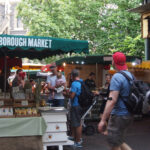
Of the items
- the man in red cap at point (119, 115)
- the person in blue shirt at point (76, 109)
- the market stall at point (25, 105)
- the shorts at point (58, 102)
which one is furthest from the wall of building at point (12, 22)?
the man in red cap at point (119, 115)

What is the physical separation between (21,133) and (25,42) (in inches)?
70.4

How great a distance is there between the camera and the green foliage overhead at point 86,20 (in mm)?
24984

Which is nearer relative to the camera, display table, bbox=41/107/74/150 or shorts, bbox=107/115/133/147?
shorts, bbox=107/115/133/147

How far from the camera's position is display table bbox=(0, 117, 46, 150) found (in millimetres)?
7094

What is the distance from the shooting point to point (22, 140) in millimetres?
7168

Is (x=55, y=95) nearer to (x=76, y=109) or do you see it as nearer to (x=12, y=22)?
(x=76, y=109)

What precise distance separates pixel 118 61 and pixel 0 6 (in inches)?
2443

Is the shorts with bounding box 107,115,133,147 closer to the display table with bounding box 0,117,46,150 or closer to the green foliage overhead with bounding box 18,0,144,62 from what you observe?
the display table with bounding box 0,117,46,150

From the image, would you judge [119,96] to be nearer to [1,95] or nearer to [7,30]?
[1,95]

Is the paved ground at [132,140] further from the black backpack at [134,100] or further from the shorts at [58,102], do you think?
the black backpack at [134,100]

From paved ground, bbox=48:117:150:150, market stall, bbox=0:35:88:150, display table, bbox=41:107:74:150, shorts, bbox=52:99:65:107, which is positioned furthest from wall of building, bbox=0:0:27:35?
display table, bbox=41:107:74:150

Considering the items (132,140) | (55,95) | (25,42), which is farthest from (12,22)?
(25,42)

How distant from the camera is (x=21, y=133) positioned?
→ 7.16 m

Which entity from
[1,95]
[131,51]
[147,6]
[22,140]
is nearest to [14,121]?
[22,140]
